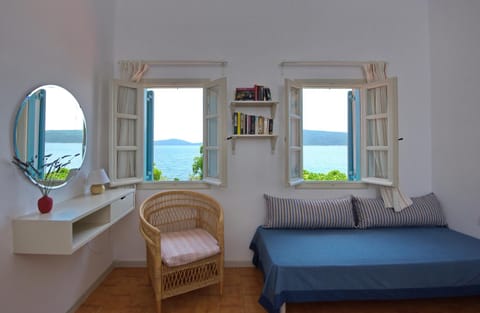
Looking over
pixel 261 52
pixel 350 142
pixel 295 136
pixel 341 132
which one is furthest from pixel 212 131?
pixel 350 142

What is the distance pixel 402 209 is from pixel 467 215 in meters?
0.57

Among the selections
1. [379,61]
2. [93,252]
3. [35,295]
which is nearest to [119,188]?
[93,252]

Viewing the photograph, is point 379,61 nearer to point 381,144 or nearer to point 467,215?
point 381,144

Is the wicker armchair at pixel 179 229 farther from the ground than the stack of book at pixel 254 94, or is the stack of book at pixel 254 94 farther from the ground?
the stack of book at pixel 254 94

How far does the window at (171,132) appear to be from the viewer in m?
2.64

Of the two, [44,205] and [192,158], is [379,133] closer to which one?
[192,158]

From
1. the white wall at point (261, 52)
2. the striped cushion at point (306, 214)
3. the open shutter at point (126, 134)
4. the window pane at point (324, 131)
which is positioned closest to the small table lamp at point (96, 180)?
the open shutter at point (126, 134)

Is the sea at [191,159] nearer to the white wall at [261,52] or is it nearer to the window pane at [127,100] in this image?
the white wall at [261,52]

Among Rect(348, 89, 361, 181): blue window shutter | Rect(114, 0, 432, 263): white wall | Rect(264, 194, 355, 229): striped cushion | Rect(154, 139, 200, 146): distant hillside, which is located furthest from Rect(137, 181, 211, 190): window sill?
Rect(348, 89, 361, 181): blue window shutter

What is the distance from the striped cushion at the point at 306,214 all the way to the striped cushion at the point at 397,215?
137 mm

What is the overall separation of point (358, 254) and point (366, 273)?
0.17m

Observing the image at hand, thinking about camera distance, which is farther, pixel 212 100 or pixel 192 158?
pixel 192 158

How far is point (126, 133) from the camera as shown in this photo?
2672 millimetres

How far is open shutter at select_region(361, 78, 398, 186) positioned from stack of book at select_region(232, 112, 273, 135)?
1250 mm
